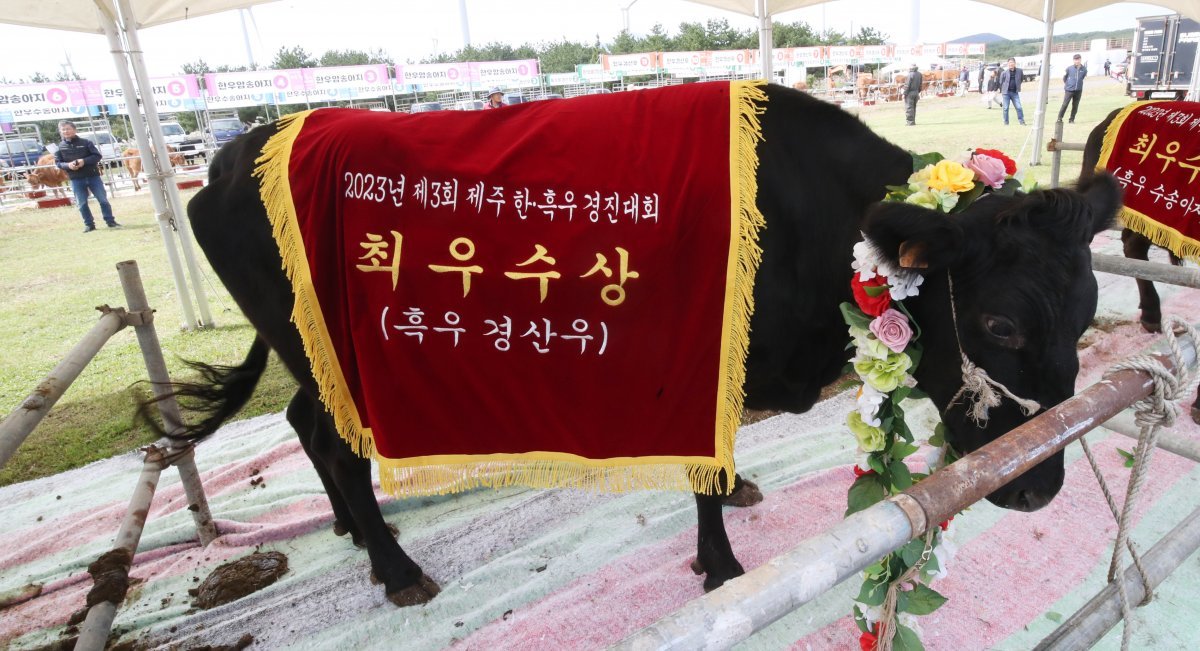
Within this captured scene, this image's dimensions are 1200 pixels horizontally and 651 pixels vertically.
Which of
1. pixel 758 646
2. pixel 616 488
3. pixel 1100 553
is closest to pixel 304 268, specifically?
pixel 616 488

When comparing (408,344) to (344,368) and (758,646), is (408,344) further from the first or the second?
(758,646)

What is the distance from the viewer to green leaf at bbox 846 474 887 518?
169 cm

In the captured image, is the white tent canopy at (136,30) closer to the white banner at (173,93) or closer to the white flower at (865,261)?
the white flower at (865,261)

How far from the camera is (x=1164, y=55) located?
14312mm

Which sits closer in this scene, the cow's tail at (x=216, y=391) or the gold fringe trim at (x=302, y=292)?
the gold fringe trim at (x=302, y=292)

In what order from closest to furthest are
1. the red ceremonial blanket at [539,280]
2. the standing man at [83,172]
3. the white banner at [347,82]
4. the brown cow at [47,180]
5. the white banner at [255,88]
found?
the red ceremonial blanket at [539,280] → the standing man at [83,172] → the brown cow at [47,180] → the white banner at [255,88] → the white banner at [347,82]

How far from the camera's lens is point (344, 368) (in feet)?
6.64

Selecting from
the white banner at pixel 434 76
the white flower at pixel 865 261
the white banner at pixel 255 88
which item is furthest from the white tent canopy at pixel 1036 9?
the white banner at pixel 434 76

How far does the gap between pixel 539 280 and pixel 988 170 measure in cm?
120

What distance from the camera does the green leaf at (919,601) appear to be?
5.25 ft

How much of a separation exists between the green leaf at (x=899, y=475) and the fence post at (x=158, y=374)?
7.81ft

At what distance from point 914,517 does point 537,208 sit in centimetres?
128

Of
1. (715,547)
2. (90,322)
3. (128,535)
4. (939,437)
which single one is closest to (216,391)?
(128,535)

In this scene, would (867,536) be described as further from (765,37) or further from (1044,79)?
(1044,79)
